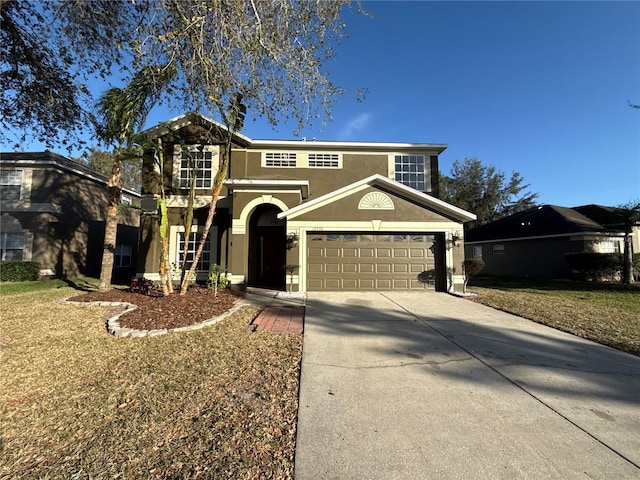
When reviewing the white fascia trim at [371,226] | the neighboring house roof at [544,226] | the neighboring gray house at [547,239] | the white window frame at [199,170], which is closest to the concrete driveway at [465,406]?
the white fascia trim at [371,226]

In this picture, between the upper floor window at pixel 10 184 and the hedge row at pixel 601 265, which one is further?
the hedge row at pixel 601 265

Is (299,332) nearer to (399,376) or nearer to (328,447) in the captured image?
(399,376)

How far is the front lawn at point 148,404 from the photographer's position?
252cm

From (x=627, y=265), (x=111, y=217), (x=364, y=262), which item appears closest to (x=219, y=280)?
(x=111, y=217)

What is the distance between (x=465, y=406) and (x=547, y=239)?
2051 centimetres

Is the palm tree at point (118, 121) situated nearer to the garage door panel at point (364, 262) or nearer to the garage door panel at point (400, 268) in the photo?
the garage door panel at point (364, 262)

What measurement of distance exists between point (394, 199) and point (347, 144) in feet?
14.5

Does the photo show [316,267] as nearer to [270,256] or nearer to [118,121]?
[270,256]

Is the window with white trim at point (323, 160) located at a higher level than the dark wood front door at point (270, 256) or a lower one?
higher

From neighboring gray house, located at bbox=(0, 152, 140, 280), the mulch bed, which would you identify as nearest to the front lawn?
the mulch bed

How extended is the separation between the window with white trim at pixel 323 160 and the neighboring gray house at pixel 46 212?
1195 cm

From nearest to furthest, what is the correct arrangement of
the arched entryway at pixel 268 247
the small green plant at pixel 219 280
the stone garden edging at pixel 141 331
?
1. the stone garden edging at pixel 141 331
2. the small green plant at pixel 219 280
3. the arched entryway at pixel 268 247

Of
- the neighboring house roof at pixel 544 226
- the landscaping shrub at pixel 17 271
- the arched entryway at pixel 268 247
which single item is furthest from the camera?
the neighboring house roof at pixel 544 226

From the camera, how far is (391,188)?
12133mm
